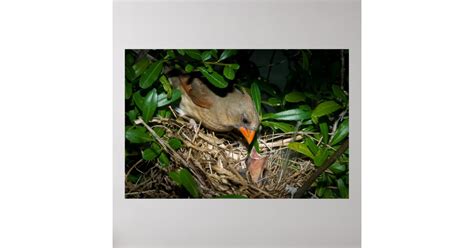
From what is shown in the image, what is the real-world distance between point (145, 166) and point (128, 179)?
13cm

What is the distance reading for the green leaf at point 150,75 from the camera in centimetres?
716

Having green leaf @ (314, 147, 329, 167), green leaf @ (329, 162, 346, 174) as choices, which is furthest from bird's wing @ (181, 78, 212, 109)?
green leaf @ (329, 162, 346, 174)

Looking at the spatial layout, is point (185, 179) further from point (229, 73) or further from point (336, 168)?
point (336, 168)

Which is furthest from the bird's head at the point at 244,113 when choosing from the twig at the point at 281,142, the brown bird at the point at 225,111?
the twig at the point at 281,142

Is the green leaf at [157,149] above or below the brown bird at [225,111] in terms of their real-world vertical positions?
below

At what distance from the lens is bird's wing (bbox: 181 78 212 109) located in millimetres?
7172

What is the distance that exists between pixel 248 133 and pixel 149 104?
0.62 m

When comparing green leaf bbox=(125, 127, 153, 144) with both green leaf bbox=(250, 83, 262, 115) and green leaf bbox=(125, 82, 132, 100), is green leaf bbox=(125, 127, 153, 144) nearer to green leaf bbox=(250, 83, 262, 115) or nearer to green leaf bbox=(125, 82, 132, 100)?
green leaf bbox=(125, 82, 132, 100)

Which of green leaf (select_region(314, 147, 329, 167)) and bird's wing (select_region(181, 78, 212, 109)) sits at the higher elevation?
bird's wing (select_region(181, 78, 212, 109))

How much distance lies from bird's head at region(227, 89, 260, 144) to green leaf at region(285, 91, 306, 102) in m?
0.21

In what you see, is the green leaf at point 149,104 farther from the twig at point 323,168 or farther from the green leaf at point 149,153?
the twig at point 323,168
